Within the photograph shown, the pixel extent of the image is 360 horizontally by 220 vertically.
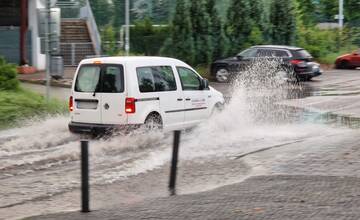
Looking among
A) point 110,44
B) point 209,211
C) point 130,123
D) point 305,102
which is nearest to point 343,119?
point 305,102

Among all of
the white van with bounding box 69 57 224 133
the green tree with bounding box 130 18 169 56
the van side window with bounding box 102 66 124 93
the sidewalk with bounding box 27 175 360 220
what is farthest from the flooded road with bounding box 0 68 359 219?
the green tree with bounding box 130 18 169 56

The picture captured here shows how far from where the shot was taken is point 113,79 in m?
13.3

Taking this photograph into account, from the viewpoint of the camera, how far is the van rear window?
13203mm

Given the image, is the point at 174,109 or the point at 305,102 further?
the point at 305,102

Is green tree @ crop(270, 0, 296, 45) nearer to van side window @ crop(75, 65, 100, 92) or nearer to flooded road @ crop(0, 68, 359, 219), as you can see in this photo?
flooded road @ crop(0, 68, 359, 219)

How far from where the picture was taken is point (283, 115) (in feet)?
59.0

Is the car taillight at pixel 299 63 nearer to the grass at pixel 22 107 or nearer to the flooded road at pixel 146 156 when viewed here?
the flooded road at pixel 146 156

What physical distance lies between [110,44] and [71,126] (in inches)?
962

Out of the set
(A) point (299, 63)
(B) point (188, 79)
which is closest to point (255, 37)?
(A) point (299, 63)

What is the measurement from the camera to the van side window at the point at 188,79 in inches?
572

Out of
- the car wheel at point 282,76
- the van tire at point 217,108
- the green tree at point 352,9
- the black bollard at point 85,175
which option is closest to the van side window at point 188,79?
the van tire at point 217,108

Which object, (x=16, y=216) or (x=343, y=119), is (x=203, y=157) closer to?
(x=16, y=216)

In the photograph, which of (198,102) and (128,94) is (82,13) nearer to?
(198,102)

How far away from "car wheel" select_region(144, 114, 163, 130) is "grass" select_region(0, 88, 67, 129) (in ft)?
15.3
